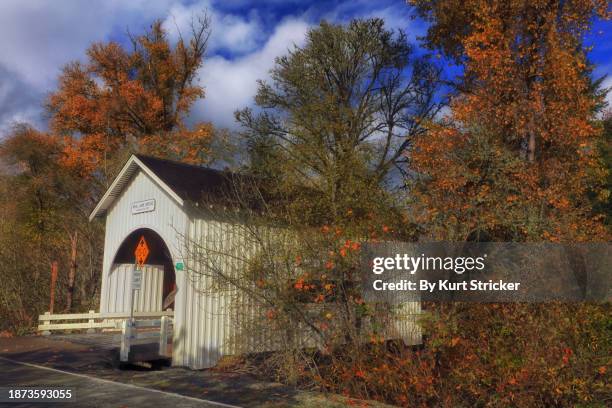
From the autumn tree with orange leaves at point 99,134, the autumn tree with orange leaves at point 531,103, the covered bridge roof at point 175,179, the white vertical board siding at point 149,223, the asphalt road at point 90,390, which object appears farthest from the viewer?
the autumn tree with orange leaves at point 99,134

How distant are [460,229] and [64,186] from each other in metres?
25.8

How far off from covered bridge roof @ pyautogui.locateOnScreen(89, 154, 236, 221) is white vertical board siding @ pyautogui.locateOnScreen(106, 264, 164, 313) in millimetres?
1803

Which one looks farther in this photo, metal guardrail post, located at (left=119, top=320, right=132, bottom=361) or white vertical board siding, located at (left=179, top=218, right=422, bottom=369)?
metal guardrail post, located at (left=119, top=320, right=132, bottom=361)

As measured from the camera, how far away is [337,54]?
2761cm

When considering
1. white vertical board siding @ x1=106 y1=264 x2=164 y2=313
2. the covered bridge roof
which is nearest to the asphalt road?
the covered bridge roof

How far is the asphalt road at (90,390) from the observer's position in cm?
879

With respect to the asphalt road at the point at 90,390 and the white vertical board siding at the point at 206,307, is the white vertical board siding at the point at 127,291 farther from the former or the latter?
the asphalt road at the point at 90,390

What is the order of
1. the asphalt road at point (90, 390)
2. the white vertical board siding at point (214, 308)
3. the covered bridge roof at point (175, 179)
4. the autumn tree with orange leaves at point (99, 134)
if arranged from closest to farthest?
the asphalt road at point (90, 390)
the white vertical board siding at point (214, 308)
the covered bridge roof at point (175, 179)
the autumn tree with orange leaves at point (99, 134)

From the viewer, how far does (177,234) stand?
45.0 feet

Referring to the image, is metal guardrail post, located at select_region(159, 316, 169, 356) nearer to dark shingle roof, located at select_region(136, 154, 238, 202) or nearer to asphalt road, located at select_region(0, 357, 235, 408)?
asphalt road, located at select_region(0, 357, 235, 408)

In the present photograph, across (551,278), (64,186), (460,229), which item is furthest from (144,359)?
(64,186)

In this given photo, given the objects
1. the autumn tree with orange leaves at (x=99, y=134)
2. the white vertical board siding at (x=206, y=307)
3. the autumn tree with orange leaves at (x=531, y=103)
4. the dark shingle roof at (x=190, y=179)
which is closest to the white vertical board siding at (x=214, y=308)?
the white vertical board siding at (x=206, y=307)

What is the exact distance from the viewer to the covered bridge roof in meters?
13.6

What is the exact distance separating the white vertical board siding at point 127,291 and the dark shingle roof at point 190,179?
377cm
